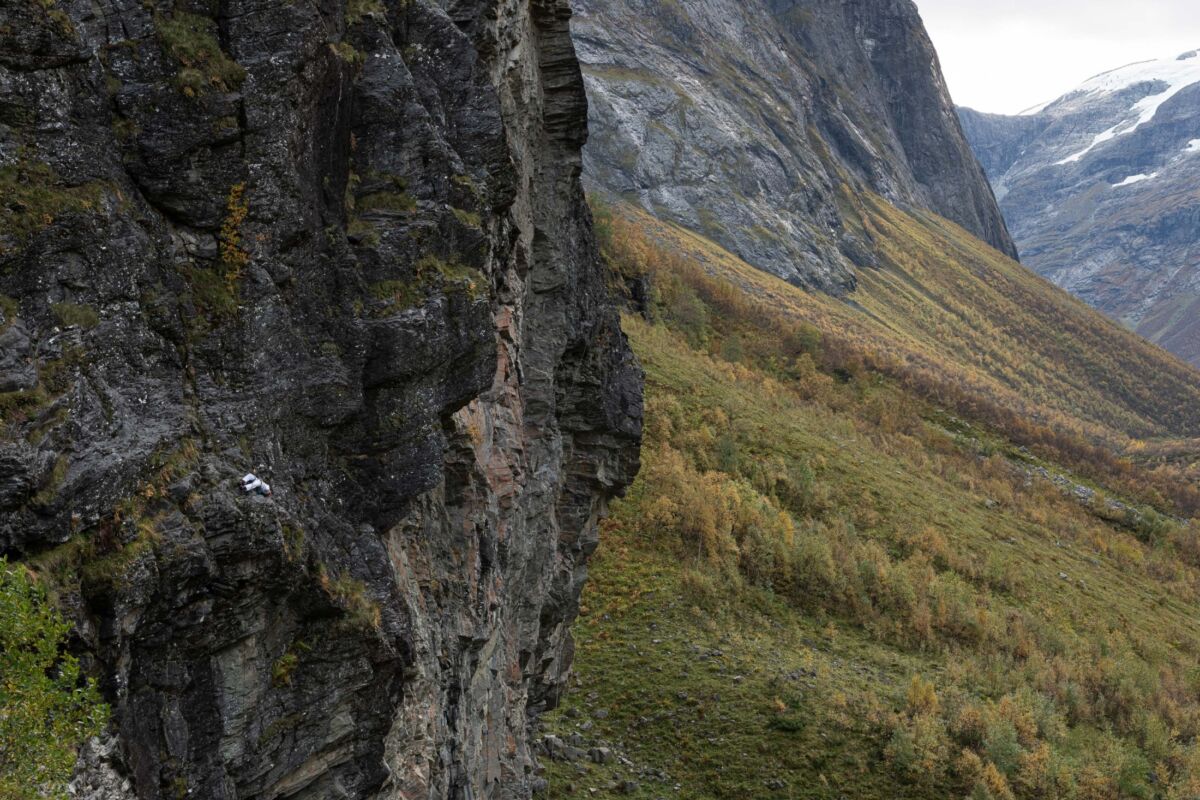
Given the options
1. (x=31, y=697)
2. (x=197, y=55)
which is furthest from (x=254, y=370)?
(x=31, y=697)

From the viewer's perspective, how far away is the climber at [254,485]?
21.6ft

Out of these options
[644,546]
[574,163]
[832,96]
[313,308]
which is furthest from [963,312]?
[313,308]

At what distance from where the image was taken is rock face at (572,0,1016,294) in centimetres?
10194

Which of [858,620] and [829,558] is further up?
[829,558]

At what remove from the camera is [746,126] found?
11719 centimetres

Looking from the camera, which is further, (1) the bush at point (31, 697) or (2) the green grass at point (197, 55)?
(2) the green grass at point (197, 55)

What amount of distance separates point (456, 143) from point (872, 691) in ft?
67.7

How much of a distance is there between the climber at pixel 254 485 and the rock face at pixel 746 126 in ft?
305

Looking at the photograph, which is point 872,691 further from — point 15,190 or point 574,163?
point 15,190

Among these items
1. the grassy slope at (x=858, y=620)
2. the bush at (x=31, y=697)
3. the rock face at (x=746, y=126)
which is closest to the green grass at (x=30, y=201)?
the bush at (x=31, y=697)

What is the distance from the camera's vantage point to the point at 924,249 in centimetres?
14450

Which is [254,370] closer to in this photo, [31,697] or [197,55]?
[197,55]

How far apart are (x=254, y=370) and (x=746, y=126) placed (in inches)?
4683

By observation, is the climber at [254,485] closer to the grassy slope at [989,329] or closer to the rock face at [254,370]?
the rock face at [254,370]
